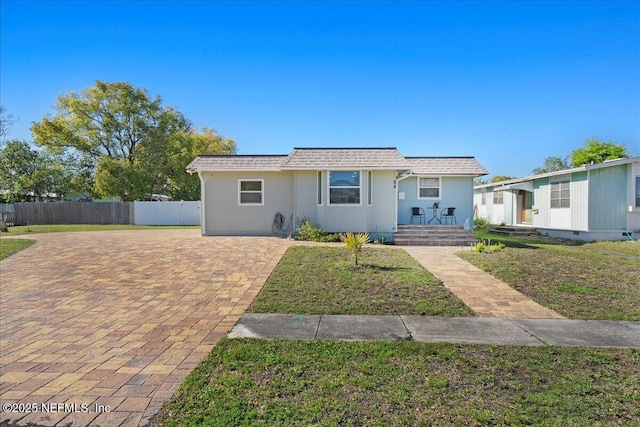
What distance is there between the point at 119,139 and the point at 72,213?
739cm

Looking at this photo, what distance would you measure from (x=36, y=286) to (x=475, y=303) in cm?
875

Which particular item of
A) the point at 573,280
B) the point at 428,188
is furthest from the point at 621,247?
the point at 573,280

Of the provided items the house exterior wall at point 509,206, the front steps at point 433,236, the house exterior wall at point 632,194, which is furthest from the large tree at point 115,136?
the house exterior wall at point 632,194

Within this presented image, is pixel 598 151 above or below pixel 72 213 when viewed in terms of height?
above

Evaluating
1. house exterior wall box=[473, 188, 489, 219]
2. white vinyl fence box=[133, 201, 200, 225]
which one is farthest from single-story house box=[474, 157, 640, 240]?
white vinyl fence box=[133, 201, 200, 225]

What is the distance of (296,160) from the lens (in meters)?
14.0

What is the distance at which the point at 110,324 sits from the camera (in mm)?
4723

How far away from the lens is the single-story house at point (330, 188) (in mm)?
13773

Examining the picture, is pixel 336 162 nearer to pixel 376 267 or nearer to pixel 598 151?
pixel 376 267

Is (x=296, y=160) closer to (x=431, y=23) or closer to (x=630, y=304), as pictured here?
(x=431, y=23)

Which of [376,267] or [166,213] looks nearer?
[376,267]

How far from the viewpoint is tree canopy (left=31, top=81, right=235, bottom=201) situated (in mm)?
26359

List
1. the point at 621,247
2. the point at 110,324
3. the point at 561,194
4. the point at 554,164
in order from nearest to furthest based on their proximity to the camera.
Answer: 1. the point at 110,324
2. the point at 621,247
3. the point at 561,194
4. the point at 554,164

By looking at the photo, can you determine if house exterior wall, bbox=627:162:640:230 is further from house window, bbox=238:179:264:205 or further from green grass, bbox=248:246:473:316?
house window, bbox=238:179:264:205
